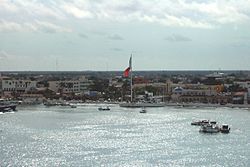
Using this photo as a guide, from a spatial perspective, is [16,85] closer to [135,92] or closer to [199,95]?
[135,92]

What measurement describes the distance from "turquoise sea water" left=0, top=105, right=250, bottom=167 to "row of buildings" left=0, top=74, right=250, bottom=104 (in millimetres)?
7745

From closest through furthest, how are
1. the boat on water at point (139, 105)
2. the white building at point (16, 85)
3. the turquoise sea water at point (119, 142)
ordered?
the turquoise sea water at point (119, 142), the boat on water at point (139, 105), the white building at point (16, 85)

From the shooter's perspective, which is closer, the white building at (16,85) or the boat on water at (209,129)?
the boat on water at (209,129)

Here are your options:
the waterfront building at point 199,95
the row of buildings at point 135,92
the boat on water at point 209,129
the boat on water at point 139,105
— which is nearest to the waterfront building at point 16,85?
the row of buildings at point 135,92

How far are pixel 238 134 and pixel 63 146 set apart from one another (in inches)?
157

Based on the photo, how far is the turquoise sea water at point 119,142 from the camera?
9.25 meters

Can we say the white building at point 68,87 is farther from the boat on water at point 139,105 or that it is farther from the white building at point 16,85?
the boat on water at point 139,105

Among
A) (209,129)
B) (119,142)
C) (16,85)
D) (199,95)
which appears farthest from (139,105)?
(119,142)

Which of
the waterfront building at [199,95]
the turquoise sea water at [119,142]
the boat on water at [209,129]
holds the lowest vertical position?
the turquoise sea water at [119,142]

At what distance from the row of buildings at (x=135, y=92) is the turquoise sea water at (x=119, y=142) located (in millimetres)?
7745

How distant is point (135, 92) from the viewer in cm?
2717

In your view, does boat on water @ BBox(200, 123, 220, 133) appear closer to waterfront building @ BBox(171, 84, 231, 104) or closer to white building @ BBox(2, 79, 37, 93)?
waterfront building @ BBox(171, 84, 231, 104)

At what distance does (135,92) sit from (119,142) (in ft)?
52.4

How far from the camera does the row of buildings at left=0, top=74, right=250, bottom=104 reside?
79.4ft
